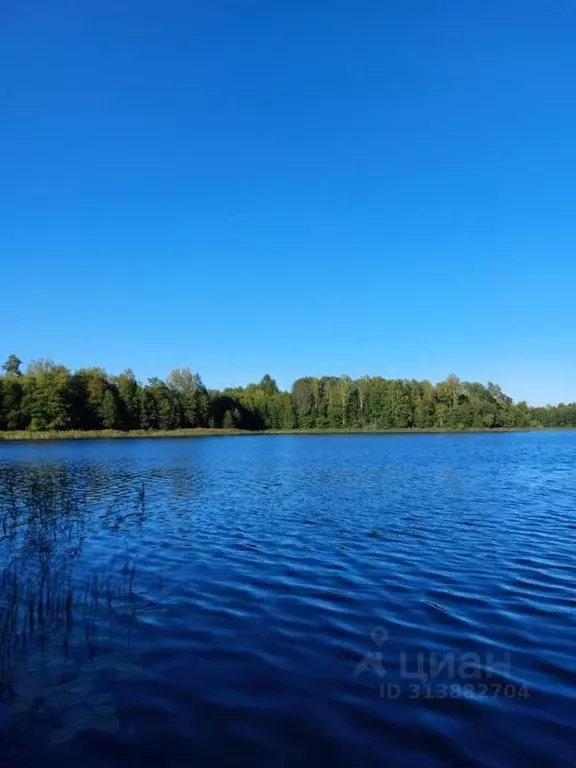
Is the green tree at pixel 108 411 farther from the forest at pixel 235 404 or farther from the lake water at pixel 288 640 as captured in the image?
the lake water at pixel 288 640

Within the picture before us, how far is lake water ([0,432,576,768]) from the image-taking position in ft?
21.3

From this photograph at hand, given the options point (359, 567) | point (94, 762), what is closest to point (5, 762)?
point (94, 762)

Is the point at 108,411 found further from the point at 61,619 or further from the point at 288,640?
the point at 288,640

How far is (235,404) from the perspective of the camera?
Answer: 16212 centimetres

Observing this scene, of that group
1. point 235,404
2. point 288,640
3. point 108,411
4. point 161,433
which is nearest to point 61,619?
point 288,640

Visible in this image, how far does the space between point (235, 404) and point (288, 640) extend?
153m

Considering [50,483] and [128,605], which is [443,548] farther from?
[50,483]

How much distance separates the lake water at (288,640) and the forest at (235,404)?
99.4 metres

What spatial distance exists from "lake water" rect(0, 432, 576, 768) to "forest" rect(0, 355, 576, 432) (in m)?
99.4

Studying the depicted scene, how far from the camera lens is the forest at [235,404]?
111m

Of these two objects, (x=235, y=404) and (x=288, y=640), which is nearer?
(x=288, y=640)

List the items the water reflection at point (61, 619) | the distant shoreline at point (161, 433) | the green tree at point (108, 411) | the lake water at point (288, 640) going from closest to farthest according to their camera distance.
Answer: the lake water at point (288, 640) < the water reflection at point (61, 619) < the distant shoreline at point (161, 433) < the green tree at point (108, 411)

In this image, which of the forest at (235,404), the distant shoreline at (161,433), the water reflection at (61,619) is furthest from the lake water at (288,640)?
the forest at (235,404)

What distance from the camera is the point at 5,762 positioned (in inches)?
235
